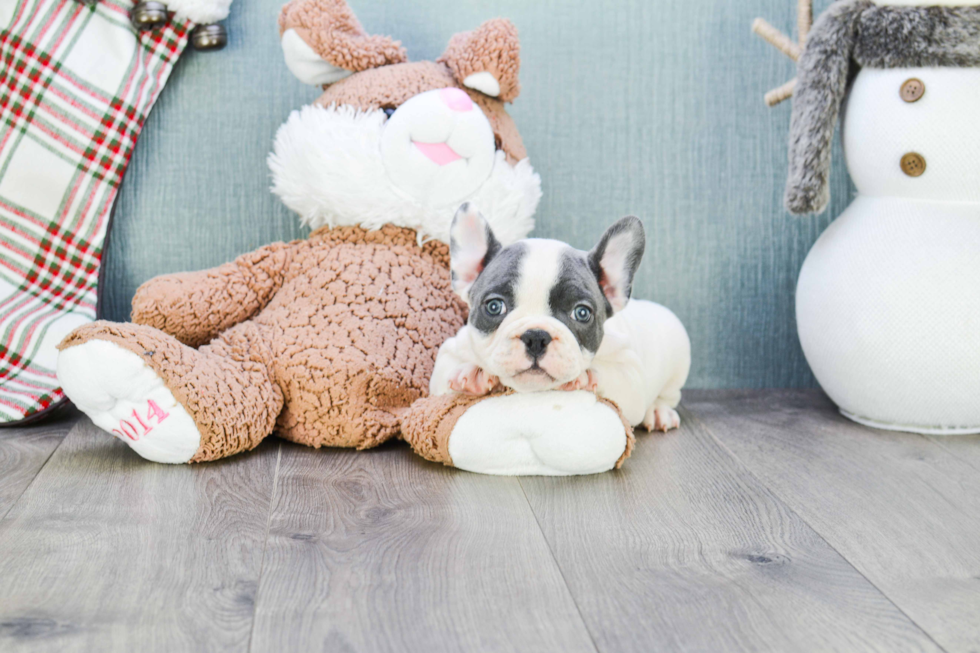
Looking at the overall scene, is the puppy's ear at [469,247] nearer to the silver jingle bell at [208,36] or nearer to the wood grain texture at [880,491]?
the wood grain texture at [880,491]

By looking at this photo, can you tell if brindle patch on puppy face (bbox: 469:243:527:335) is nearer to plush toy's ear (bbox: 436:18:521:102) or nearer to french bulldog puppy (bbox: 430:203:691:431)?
french bulldog puppy (bbox: 430:203:691:431)

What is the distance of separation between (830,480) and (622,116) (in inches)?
28.2

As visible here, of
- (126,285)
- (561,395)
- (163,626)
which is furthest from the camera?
(126,285)

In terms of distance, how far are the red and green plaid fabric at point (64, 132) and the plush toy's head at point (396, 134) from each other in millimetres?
267

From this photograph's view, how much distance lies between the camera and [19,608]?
0.69 meters

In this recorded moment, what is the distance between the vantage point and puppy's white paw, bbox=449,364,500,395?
40.6 inches

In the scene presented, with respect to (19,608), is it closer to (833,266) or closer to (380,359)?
(380,359)

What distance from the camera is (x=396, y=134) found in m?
1.20

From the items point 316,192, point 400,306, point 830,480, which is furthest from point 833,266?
point 316,192

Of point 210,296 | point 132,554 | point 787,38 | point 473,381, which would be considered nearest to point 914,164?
point 787,38

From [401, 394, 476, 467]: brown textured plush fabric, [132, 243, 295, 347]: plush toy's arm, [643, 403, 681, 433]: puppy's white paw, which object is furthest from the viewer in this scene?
[643, 403, 681, 433]: puppy's white paw

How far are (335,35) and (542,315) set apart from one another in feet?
1.81

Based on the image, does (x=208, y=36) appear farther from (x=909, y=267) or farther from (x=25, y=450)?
(x=909, y=267)

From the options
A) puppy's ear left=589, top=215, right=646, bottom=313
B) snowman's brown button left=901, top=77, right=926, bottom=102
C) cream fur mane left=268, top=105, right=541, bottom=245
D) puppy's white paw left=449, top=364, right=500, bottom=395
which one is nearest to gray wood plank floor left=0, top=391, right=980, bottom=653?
puppy's white paw left=449, top=364, right=500, bottom=395
